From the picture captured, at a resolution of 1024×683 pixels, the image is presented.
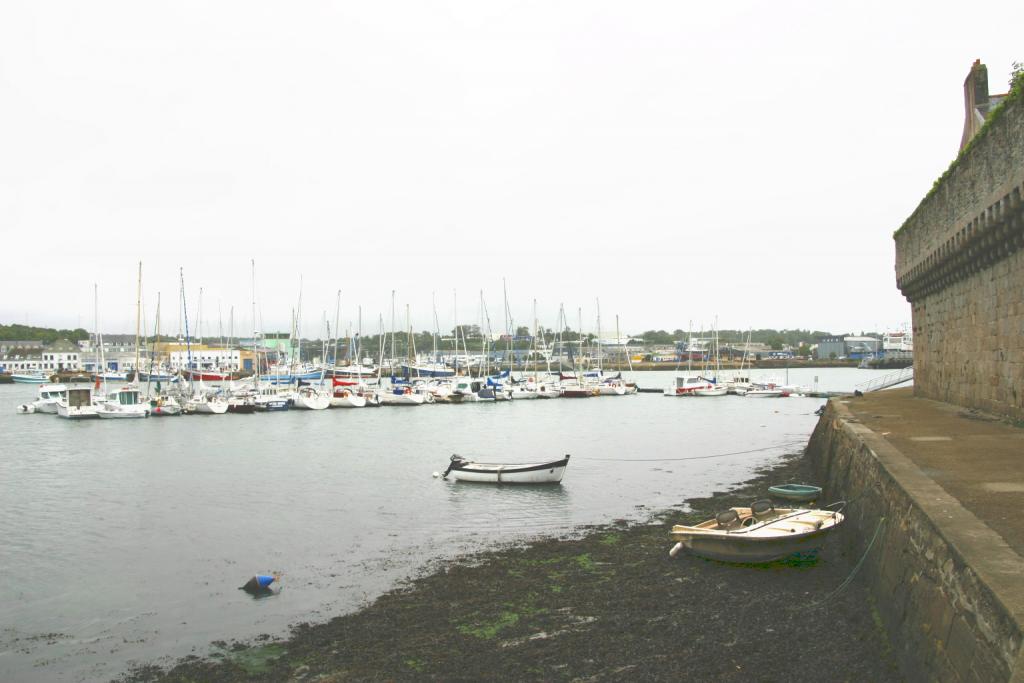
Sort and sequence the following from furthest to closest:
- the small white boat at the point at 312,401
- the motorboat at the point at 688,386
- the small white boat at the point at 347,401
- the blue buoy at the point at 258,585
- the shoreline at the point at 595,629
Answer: the motorboat at the point at 688,386 < the small white boat at the point at 347,401 < the small white boat at the point at 312,401 < the blue buoy at the point at 258,585 < the shoreline at the point at 595,629

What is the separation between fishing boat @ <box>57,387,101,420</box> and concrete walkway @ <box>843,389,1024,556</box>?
182ft

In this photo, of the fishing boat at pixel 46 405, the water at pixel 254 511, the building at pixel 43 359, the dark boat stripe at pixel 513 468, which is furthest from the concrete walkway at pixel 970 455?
the building at pixel 43 359

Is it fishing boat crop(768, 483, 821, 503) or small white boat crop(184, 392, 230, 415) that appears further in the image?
small white boat crop(184, 392, 230, 415)

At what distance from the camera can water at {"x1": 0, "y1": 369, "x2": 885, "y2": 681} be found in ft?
43.0

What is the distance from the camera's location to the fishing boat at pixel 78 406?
58.8 meters

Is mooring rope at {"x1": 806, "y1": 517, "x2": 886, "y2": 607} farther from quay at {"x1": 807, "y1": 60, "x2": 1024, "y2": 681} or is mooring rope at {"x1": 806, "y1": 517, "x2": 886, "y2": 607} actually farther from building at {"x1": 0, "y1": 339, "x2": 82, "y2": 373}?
building at {"x1": 0, "y1": 339, "x2": 82, "y2": 373}

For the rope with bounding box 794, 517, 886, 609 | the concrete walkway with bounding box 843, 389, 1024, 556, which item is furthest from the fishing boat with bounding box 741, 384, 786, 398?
the rope with bounding box 794, 517, 886, 609

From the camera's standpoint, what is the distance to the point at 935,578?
26.0ft

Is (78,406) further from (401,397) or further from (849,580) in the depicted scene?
(849,580)

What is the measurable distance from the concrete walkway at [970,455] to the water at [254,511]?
22.5ft

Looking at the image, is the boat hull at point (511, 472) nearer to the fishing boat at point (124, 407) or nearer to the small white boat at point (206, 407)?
the fishing boat at point (124, 407)

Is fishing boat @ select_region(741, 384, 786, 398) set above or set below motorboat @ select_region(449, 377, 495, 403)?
below

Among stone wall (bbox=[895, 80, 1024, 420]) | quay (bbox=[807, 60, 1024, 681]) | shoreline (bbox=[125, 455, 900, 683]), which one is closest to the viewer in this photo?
quay (bbox=[807, 60, 1024, 681])

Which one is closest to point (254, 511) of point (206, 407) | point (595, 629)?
point (595, 629)
